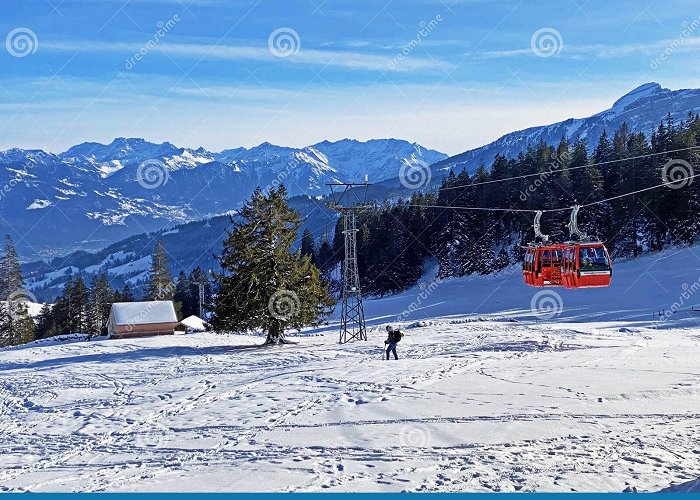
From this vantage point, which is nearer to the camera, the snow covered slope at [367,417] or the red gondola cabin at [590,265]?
the snow covered slope at [367,417]

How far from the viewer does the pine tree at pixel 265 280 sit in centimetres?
3953

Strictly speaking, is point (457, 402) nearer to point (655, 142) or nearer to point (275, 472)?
point (275, 472)

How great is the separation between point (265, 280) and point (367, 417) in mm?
21589

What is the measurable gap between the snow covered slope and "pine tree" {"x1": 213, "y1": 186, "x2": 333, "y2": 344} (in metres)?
2.00

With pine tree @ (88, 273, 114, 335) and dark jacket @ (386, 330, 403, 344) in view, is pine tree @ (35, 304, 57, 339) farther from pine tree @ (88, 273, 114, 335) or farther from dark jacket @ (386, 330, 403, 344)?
dark jacket @ (386, 330, 403, 344)

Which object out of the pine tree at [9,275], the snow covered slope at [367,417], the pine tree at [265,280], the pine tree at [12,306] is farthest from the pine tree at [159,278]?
the pine tree at [265,280]

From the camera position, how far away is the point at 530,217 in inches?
3300

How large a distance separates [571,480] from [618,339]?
2745 cm

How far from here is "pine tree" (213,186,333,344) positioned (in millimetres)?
39531

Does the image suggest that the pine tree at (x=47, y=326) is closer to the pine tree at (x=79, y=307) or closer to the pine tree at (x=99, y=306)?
the pine tree at (x=79, y=307)

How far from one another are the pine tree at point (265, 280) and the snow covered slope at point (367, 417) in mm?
2000

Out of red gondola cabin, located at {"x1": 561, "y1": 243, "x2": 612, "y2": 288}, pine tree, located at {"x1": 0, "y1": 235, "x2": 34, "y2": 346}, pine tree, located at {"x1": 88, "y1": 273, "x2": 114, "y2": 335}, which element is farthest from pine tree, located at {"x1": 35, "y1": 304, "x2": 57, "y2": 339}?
red gondola cabin, located at {"x1": 561, "y1": 243, "x2": 612, "y2": 288}

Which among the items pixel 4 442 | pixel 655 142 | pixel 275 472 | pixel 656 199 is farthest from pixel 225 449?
pixel 655 142

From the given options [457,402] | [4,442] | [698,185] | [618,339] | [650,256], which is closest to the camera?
[4,442]
